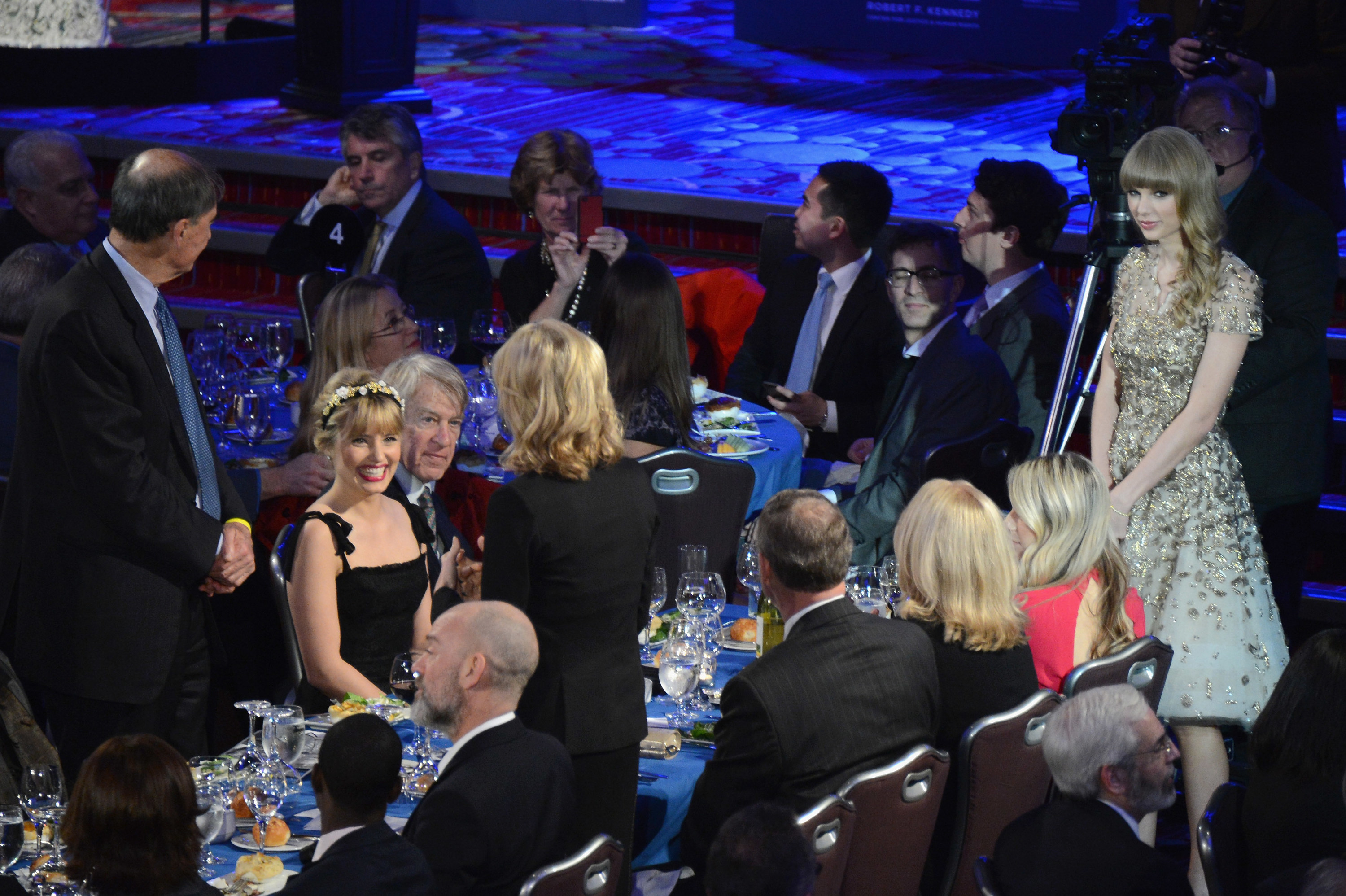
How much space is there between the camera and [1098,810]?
8.68 feet

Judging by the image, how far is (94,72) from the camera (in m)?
9.54

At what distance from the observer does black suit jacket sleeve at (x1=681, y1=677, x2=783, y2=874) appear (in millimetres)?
2750

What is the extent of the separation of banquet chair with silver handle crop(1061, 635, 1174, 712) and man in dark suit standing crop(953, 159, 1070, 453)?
1.63m

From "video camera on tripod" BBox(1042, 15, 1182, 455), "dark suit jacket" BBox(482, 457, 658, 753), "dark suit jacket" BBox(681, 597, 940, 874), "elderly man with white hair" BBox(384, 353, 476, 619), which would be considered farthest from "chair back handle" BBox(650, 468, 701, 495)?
"dark suit jacket" BBox(681, 597, 940, 874)

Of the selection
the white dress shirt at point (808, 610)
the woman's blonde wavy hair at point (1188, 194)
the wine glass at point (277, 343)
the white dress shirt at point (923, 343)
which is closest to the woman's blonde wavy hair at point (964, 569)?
the white dress shirt at point (808, 610)

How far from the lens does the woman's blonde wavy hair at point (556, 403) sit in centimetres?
294

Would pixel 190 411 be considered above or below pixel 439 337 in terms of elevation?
above

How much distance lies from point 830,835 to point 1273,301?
8.34 ft

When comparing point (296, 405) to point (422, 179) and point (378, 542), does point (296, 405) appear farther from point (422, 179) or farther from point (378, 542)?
point (378, 542)

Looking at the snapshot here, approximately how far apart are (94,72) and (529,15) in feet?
14.1

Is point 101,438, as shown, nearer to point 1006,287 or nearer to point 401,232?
point 401,232

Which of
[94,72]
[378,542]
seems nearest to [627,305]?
[378,542]

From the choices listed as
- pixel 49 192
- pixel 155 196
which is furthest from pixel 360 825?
pixel 49 192

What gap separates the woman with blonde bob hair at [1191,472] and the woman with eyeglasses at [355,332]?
2.02 m
